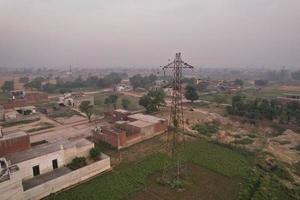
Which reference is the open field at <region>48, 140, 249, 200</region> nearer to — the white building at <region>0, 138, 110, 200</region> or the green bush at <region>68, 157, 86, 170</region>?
the white building at <region>0, 138, 110, 200</region>

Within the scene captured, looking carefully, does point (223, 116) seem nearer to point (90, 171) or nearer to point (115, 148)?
point (115, 148)

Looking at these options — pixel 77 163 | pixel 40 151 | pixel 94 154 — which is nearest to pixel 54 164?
pixel 40 151

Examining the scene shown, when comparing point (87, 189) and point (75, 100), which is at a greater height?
point (75, 100)

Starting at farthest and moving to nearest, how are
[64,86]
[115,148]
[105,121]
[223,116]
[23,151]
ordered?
[64,86], [223,116], [105,121], [115,148], [23,151]

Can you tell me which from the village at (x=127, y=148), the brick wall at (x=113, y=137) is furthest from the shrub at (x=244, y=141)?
the brick wall at (x=113, y=137)

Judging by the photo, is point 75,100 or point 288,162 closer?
point 288,162

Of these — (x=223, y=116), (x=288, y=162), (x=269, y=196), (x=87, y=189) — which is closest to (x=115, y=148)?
(x=87, y=189)

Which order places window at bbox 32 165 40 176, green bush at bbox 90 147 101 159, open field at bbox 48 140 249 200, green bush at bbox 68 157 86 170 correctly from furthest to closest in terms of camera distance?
green bush at bbox 90 147 101 159, green bush at bbox 68 157 86 170, window at bbox 32 165 40 176, open field at bbox 48 140 249 200

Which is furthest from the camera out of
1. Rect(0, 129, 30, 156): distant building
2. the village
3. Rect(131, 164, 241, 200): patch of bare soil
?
Rect(0, 129, 30, 156): distant building

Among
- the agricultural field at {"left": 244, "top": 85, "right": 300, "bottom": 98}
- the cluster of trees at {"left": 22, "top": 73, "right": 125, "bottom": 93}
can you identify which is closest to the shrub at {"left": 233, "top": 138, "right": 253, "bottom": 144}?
the agricultural field at {"left": 244, "top": 85, "right": 300, "bottom": 98}
